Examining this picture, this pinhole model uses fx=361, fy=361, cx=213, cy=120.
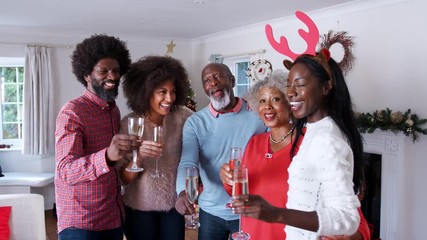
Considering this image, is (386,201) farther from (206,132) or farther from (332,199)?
(332,199)

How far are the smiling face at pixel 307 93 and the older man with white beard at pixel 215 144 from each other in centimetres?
81

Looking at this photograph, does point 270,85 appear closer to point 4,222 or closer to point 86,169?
point 86,169

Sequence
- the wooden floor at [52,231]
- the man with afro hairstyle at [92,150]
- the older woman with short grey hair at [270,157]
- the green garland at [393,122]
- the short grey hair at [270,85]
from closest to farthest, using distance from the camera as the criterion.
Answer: the older woman with short grey hair at [270,157] → the man with afro hairstyle at [92,150] → the short grey hair at [270,85] → the green garland at [393,122] → the wooden floor at [52,231]

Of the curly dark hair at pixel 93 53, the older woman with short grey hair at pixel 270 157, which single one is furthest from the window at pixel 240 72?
the older woman with short grey hair at pixel 270 157

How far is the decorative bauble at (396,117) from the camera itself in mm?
3226

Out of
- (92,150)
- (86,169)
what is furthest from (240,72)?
(86,169)

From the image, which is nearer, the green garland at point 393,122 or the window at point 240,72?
the green garland at point 393,122

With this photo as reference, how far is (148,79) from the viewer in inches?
80.4

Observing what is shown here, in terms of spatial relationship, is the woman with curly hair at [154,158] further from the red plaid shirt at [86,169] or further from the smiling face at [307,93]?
the smiling face at [307,93]

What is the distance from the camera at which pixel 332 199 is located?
989 millimetres

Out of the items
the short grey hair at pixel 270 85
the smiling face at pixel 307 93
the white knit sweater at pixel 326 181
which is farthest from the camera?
the short grey hair at pixel 270 85

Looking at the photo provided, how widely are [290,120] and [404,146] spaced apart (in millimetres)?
2240

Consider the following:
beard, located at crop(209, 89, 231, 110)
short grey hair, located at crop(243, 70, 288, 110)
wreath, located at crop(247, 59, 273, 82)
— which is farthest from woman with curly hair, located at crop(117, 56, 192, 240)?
wreath, located at crop(247, 59, 273, 82)

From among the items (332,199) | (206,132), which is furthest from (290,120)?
(332,199)
